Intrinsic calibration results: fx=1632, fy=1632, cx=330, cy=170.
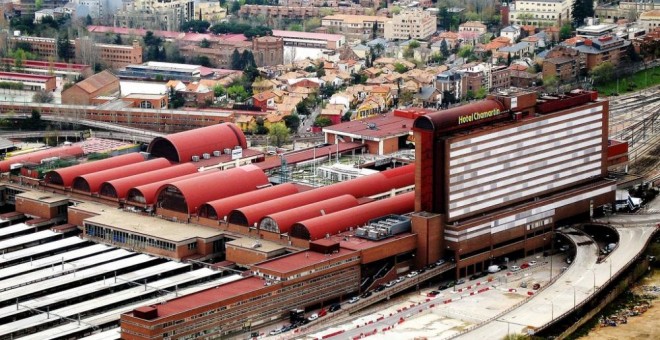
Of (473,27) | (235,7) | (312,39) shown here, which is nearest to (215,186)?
(312,39)

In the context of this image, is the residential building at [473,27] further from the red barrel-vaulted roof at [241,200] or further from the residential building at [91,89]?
the red barrel-vaulted roof at [241,200]

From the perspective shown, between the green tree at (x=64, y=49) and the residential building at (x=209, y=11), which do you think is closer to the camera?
the green tree at (x=64, y=49)

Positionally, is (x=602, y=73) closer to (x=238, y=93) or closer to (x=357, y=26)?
(x=238, y=93)

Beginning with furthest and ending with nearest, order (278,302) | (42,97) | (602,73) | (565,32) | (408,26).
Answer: (408,26), (565,32), (602,73), (42,97), (278,302)

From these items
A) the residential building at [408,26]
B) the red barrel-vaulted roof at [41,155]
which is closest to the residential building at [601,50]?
the residential building at [408,26]

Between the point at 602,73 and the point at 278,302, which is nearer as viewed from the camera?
the point at 278,302

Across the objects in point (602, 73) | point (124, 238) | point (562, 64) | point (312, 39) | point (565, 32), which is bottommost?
point (124, 238)

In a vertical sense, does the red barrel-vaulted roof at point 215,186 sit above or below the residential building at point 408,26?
below

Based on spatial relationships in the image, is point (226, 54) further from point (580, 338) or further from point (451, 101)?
point (580, 338)
